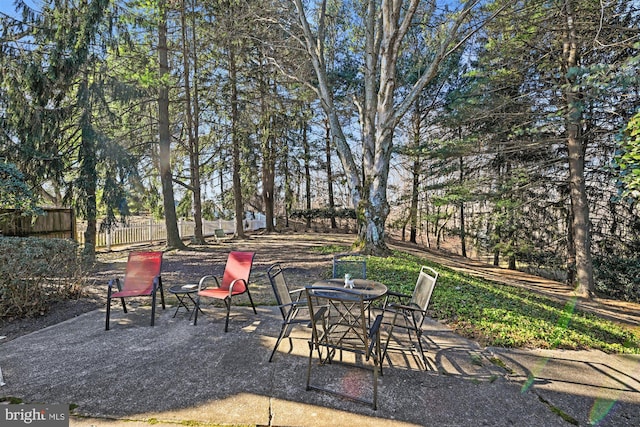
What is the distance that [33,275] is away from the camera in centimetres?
452

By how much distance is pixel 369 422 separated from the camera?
2205 millimetres

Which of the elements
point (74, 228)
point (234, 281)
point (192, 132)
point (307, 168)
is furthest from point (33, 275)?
point (307, 168)

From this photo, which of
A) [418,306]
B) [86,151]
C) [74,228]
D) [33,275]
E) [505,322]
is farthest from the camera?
[74,228]

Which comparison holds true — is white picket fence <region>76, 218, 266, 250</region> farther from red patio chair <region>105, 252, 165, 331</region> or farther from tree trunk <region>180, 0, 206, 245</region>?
red patio chair <region>105, 252, 165, 331</region>

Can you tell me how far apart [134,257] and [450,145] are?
9693 millimetres

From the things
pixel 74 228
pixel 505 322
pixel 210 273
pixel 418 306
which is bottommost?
pixel 505 322

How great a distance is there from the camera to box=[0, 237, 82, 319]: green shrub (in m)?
4.33

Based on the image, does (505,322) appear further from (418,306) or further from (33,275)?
(33,275)

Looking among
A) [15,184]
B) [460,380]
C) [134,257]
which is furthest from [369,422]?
[15,184]

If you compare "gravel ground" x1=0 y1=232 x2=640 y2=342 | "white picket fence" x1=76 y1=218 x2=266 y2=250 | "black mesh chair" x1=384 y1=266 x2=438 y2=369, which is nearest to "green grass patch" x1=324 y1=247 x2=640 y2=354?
"black mesh chair" x1=384 y1=266 x2=438 y2=369

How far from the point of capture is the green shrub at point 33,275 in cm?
433

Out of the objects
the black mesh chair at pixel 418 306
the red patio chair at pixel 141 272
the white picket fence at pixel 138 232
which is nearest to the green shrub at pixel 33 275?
the red patio chair at pixel 141 272

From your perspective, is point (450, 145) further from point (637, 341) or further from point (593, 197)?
point (637, 341)

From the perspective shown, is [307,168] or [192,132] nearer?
[192,132]
